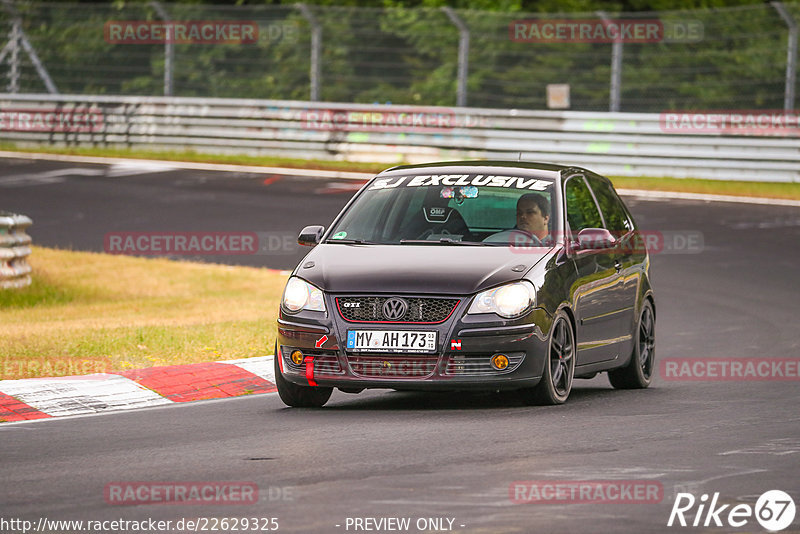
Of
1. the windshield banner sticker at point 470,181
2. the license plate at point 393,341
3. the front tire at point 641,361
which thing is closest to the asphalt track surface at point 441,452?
the front tire at point 641,361

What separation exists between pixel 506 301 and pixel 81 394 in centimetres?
288

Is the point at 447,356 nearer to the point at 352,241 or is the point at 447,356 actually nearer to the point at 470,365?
the point at 470,365

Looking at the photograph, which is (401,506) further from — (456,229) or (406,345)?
(456,229)

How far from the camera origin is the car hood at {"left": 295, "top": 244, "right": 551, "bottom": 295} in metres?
9.37

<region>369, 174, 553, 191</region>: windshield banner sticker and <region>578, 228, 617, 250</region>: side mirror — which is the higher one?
<region>369, 174, 553, 191</region>: windshield banner sticker

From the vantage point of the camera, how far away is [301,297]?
9.66m

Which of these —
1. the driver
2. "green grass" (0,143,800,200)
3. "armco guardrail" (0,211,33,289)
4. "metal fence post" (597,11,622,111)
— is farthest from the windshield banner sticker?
"metal fence post" (597,11,622,111)

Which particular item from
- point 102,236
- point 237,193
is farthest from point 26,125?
point 102,236

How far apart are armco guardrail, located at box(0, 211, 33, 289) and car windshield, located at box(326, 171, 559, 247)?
710cm

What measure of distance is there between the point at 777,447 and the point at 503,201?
10.9 ft

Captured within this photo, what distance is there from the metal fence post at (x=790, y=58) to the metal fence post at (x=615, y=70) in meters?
2.91

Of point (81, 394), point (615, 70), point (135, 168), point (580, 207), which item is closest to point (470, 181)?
point (580, 207)

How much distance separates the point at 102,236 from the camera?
22.1 metres

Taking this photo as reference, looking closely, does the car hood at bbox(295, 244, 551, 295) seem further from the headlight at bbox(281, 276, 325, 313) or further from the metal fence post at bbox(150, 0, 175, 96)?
the metal fence post at bbox(150, 0, 175, 96)
